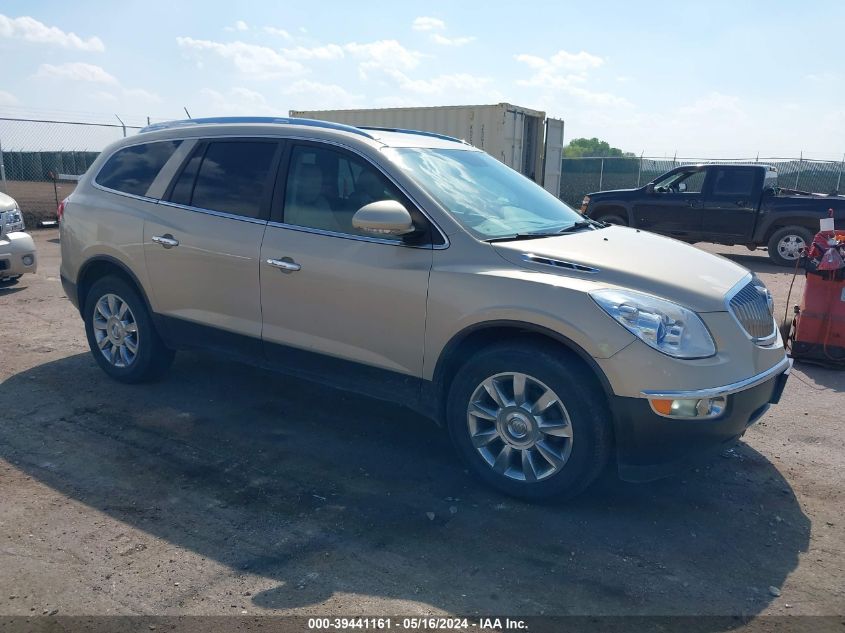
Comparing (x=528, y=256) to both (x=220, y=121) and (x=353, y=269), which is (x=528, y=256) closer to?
(x=353, y=269)

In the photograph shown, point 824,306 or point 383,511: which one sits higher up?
point 824,306

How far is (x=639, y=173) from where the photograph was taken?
1063 inches

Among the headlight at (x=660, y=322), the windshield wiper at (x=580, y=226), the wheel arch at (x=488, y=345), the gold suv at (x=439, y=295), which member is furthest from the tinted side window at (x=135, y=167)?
the headlight at (x=660, y=322)

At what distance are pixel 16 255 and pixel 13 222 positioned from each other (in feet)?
1.34

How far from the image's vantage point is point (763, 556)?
344 centimetres

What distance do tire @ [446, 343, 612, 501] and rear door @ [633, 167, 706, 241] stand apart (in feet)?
38.1

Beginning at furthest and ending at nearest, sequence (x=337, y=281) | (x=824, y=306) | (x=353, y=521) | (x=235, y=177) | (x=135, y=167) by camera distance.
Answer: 1. (x=824, y=306)
2. (x=135, y=167)
3. (x=235, y=177)
4. (x=337, y=281)
5. (x=353, y=521)

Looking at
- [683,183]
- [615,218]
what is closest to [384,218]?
[683,183]

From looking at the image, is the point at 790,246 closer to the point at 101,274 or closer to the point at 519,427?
the point at 519,427

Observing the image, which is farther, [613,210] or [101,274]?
[613,210]

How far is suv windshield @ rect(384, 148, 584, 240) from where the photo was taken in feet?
13.8

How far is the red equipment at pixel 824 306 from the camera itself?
641cm

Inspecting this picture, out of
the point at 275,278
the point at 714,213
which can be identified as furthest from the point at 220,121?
the point at 714,213

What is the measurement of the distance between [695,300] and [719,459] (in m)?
1.46
